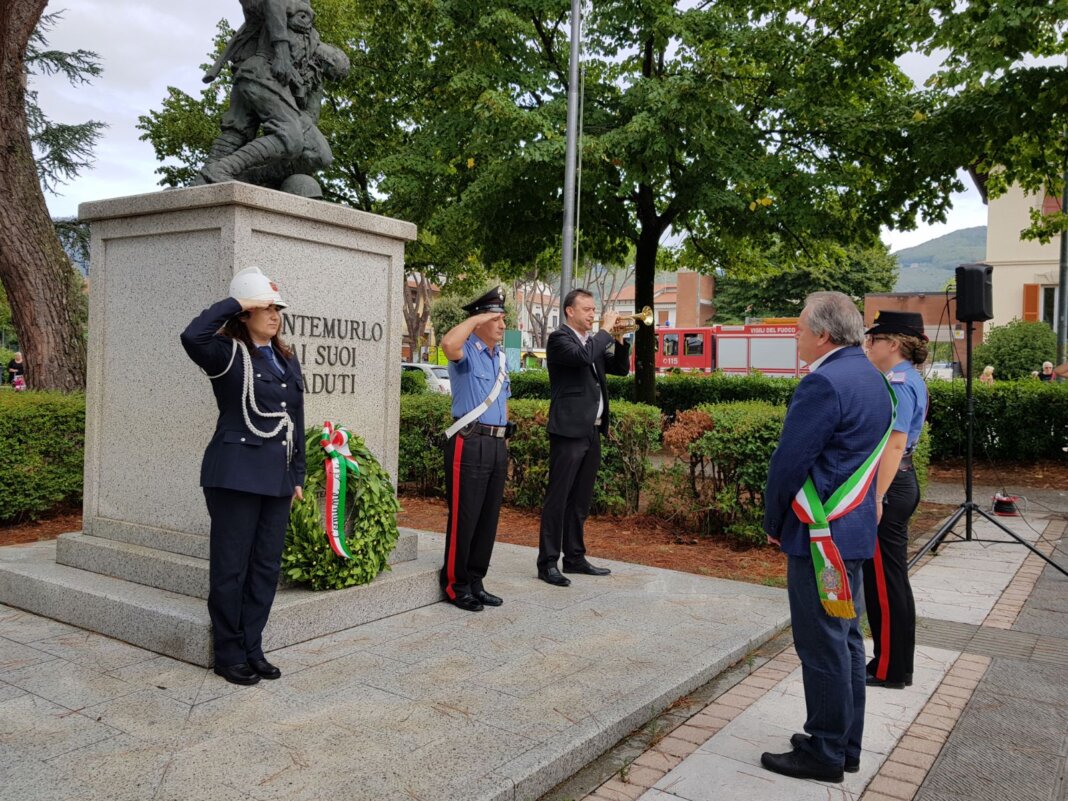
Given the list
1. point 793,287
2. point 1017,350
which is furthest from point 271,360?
point 793,287

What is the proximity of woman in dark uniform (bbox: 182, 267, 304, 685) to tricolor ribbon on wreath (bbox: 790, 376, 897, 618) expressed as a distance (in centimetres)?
244

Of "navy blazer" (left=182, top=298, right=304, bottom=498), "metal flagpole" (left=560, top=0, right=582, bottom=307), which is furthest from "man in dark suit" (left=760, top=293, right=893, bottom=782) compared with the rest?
"metal flagpole" (left=560, top=0, right=582, bottom=307)

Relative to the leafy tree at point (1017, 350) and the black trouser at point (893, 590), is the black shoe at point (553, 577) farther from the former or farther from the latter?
the leafy tree at point (1017, 350)

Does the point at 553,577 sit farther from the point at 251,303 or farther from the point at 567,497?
the point at 251,303

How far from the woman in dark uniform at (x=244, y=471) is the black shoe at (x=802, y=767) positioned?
2.32 metres

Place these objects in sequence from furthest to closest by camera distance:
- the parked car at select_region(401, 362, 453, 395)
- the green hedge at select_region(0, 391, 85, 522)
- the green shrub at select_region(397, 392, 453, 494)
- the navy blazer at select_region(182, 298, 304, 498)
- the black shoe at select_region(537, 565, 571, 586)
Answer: the parked car at select_region(401, 362, 453, 395)
the green shrub at select_region(397, 392, 453, 494)
the green hedge at select_region(0, 391, 85, 522)
the black shoe at select_region(537, 565, 571, 586)
the navy blazer at select_region(182, 298, 304, 498)

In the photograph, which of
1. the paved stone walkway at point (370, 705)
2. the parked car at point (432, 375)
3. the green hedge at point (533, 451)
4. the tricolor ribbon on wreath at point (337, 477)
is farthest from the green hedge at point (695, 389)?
the tricolor ribbon on wreath at point (337, 477)

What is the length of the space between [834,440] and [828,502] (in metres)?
0.25

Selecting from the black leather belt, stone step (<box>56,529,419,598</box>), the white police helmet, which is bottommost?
stone step (<box>56,529,419,598</box>)

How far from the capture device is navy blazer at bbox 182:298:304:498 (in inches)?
157

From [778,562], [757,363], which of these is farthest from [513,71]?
[757,363]

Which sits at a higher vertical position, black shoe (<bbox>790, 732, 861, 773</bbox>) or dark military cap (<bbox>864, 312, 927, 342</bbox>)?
dark military cap (<bbox>864, 312, 927, 342</bbox>)

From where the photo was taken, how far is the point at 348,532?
5109 mm

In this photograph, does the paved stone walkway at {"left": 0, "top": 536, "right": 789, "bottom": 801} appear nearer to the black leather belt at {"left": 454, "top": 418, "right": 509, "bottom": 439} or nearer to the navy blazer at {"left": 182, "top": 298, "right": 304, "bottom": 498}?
the navy blazer at {"left": 182, "top": 298, "right": 304, "bottom": 498}
